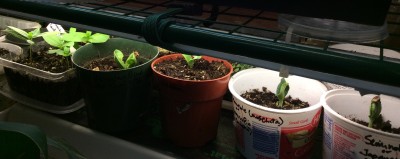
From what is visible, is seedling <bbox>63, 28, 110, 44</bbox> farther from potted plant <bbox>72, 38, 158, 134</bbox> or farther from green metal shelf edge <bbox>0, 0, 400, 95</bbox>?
green metal shelf edge <bbox>0, 0, 400, 95</bbox>

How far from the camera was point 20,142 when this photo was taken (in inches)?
21.0

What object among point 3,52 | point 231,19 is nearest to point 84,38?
point 3,52

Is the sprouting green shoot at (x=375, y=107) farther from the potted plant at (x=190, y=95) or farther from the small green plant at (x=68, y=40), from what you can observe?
the small green plant at (x=68, y=40)

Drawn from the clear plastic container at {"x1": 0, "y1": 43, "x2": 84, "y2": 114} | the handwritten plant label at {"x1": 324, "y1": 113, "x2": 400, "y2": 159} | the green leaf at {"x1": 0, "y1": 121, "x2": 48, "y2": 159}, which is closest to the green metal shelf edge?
the green leaf at {"x1": 0, "y1": 121, "x2": 48, "y2": 159}

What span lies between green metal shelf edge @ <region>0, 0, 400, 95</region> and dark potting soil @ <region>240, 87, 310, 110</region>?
1.28 ft

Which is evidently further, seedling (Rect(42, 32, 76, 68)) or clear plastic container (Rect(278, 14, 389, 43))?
seedling (Rect(42, 32, 76, 68))

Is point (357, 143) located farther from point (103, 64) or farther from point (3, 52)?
point (3, 52)

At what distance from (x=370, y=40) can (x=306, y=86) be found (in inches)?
16.4

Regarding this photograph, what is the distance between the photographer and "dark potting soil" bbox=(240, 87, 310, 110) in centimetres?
80

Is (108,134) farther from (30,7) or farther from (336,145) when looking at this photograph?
(336,145)

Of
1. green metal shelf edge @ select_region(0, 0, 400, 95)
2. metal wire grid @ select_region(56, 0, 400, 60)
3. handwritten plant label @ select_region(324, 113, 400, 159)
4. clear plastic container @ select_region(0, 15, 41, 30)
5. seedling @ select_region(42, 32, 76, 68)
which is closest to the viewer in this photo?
green metal shelf edge @ select_region(0, 0, 400, 95)

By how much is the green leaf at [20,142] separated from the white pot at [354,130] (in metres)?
0.57

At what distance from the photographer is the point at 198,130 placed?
2.89ft

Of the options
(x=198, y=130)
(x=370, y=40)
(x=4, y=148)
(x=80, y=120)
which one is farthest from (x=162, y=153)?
(x=370, y=40)
